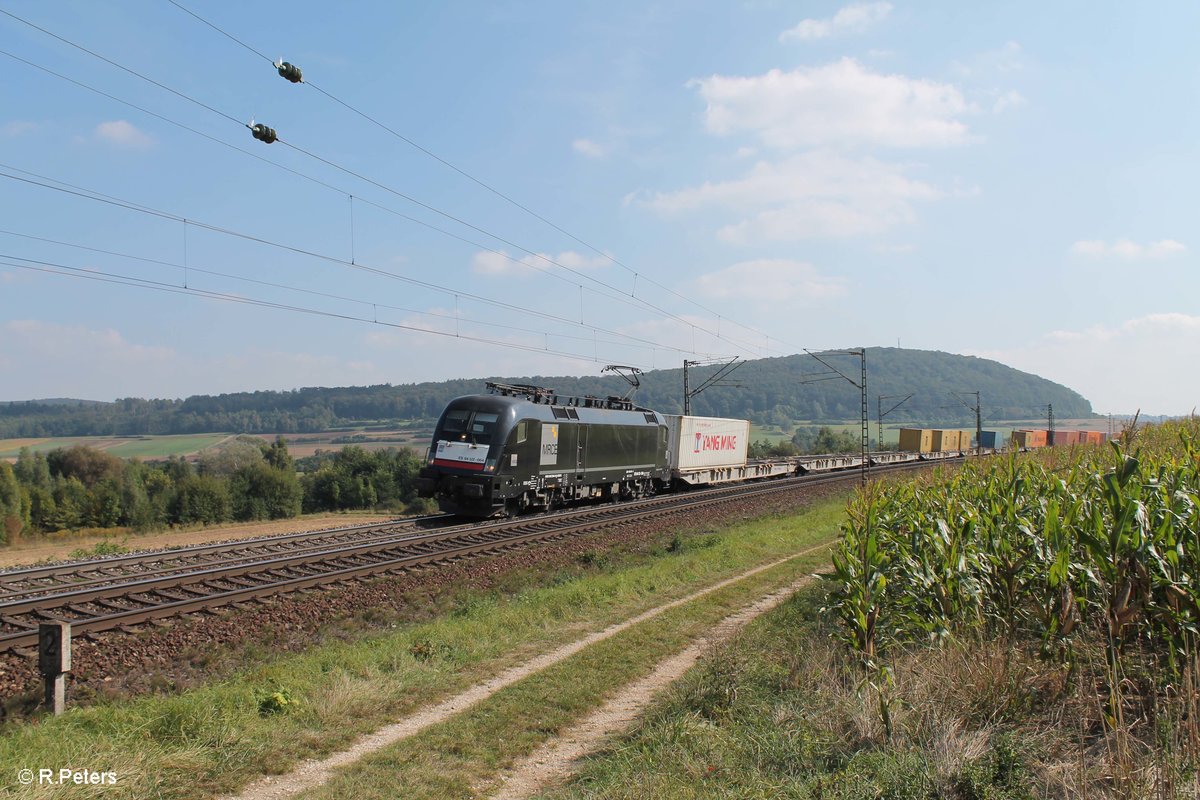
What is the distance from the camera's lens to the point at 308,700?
26.3 feet

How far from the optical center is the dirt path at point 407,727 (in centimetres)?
620

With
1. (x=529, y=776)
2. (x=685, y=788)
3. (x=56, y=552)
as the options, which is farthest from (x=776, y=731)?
(x=56, y=552)

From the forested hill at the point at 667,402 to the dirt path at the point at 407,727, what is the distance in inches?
3742

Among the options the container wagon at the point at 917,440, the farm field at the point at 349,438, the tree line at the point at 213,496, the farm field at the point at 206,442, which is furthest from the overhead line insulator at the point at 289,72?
the farm field at the point at 349,438

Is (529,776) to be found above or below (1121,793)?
below

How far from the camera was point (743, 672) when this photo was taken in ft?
26.3

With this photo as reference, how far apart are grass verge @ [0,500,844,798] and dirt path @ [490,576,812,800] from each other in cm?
54

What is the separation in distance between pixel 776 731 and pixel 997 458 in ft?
25.9

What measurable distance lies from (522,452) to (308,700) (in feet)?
51.3

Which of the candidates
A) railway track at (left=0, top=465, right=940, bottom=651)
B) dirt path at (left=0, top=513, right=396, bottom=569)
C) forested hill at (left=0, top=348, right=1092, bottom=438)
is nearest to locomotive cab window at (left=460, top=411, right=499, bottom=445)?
railway track at (left=0, top=465, right=940, bottom=651)

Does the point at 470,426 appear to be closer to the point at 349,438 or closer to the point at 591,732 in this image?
the point at 591,732

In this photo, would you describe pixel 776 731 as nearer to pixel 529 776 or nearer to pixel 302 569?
pixel 529 776

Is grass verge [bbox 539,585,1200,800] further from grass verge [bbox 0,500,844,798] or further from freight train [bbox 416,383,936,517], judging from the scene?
freight train [bbox 416,383,936,517]

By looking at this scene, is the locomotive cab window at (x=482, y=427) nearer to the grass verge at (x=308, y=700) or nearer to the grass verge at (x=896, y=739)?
the grass verge at (x=308, y=700)
